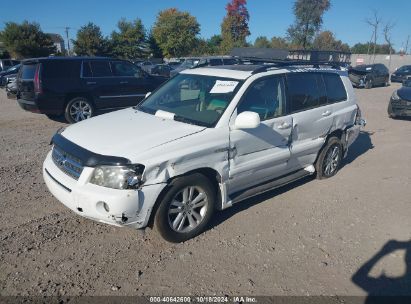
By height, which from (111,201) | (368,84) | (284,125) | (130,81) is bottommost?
(111,201)

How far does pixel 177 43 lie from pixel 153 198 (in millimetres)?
58866

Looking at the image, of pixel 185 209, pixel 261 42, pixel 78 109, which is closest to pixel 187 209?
pixel 185 209

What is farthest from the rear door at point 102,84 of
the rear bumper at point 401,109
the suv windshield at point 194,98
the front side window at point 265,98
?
the rear bumper at point 401,109

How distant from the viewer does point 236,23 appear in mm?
69125

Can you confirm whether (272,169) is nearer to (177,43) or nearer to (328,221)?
(328,221)

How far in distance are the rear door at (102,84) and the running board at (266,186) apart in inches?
248

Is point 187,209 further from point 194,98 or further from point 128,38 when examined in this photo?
point 128,38

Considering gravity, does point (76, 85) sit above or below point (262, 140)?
above

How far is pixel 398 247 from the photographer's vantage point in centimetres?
378

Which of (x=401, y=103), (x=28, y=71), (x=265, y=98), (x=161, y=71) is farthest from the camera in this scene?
(x=161, y=71)

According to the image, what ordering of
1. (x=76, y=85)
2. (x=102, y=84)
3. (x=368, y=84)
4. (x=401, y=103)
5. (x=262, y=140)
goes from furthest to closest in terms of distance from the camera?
(x=368, y=84), (x=401, y=103), (x=102, y=84), (x=76, y=85), (x=262, y=140)

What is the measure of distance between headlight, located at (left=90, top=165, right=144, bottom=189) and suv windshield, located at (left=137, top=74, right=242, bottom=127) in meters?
1.03

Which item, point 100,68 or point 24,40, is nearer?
point 100,68

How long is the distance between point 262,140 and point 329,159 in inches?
78.2
